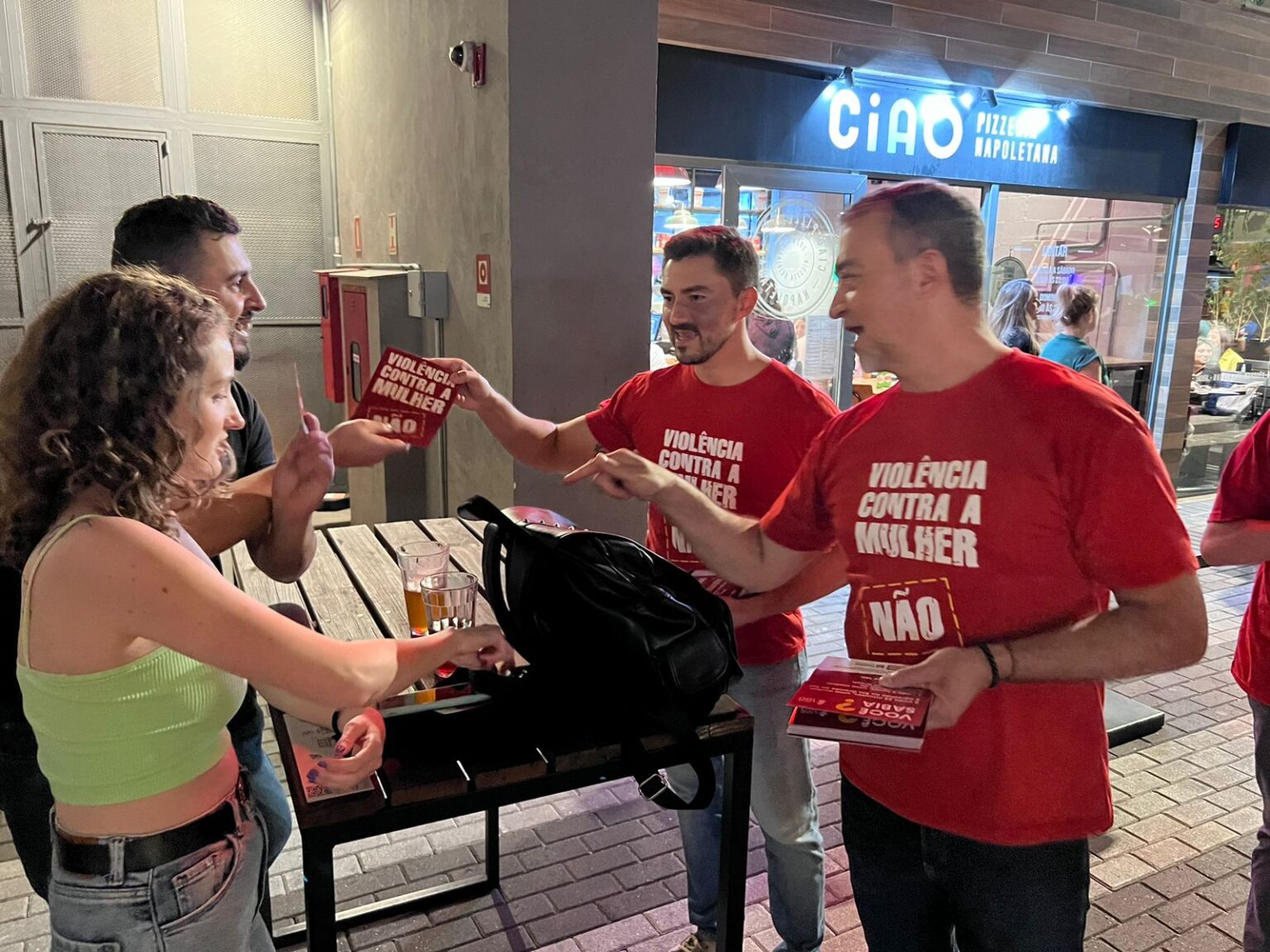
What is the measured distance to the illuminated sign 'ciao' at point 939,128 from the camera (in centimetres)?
539

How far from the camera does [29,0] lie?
5.43 m

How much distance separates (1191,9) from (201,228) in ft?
23.6

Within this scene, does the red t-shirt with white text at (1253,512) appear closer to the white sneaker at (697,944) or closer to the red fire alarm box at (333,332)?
the white sneaker at (697,944)

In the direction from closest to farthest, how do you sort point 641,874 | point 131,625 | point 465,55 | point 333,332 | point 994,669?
point 131,625
point 994,669
point 641,874
point 465,55
point 333,332

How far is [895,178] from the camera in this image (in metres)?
5.71

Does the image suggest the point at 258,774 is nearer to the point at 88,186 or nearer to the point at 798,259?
the point at 798,259

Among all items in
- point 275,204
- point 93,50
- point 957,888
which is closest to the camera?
point 957,888

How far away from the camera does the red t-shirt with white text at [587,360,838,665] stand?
1993mm

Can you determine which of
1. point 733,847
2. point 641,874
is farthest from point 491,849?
point 733,847

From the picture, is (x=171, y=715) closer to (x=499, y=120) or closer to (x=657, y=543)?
(x=657, y=543)

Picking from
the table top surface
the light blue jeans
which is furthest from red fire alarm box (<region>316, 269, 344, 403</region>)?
the light blue jeans

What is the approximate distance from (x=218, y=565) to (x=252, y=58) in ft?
17.8

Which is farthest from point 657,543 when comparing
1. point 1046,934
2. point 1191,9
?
point 1191,9

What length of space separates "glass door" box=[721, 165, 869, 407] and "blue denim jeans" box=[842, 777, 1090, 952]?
3928 millimetres
